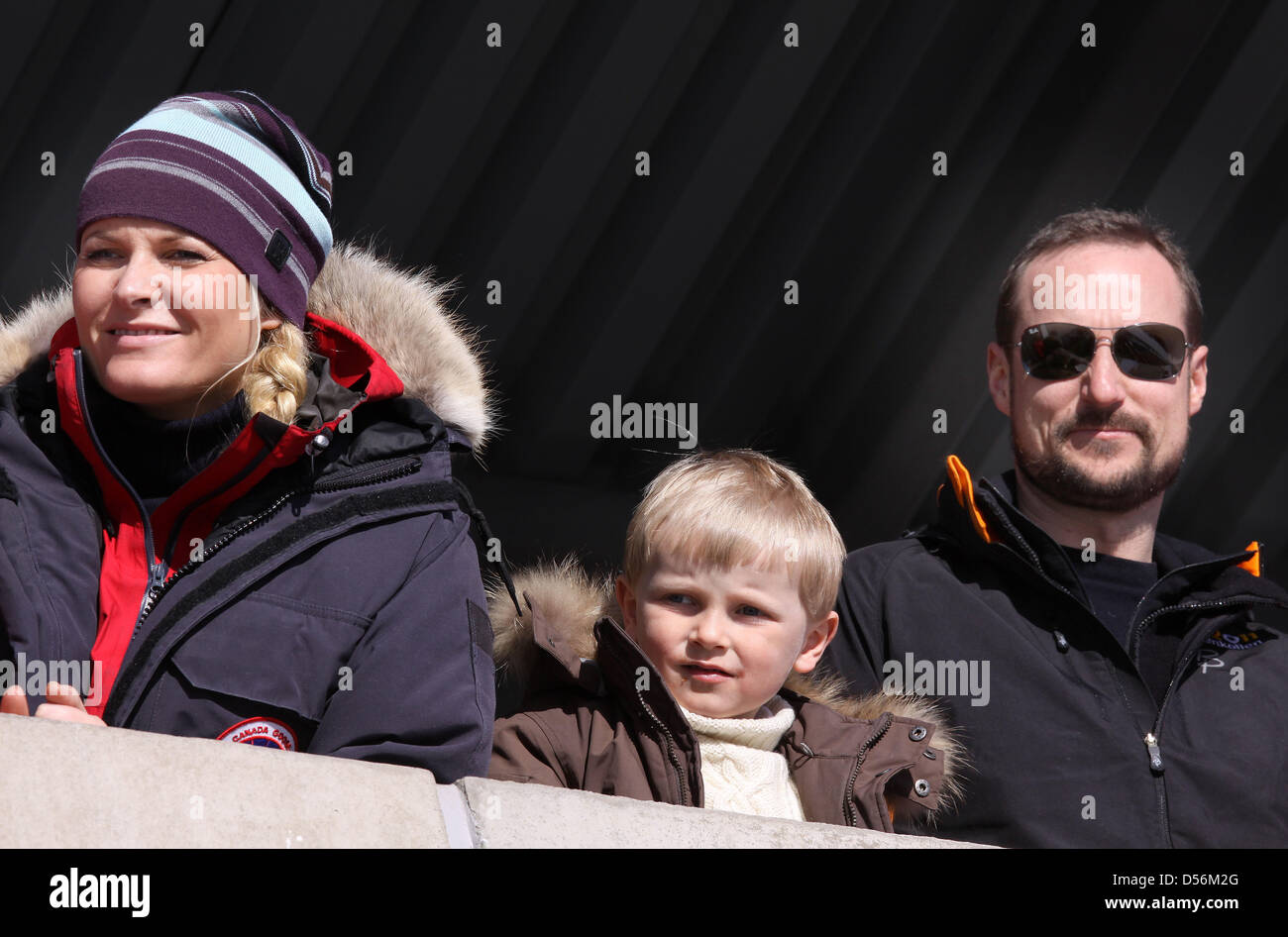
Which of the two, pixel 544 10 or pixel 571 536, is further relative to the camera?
pixel 571 536

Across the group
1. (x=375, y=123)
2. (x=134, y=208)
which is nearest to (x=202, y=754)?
(x=134, y=208)

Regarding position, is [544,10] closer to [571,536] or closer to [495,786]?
[571,536]

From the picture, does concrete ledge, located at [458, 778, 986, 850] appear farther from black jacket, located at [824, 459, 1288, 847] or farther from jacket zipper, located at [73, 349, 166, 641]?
black jacket, located at [824, 459, 1288, 847]

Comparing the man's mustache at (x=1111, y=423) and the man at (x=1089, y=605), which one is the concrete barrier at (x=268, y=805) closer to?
the man at (x=1089, y=605)

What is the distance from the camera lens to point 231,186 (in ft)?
6.48

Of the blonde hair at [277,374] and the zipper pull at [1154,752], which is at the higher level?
the blonde hair at [277,374]

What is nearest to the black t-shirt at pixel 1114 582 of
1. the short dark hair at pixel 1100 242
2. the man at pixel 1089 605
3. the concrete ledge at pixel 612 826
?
the man at pixel 1089 605

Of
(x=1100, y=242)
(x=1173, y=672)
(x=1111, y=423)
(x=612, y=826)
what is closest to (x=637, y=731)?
(x=612, y=826)

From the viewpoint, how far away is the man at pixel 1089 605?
2373mm

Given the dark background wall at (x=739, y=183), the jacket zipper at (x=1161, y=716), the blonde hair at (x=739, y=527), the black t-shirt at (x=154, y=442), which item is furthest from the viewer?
the dark background wall at (x=739, y=183)

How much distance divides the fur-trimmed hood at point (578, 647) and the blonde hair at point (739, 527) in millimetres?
105

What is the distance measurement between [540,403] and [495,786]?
2010 mm
